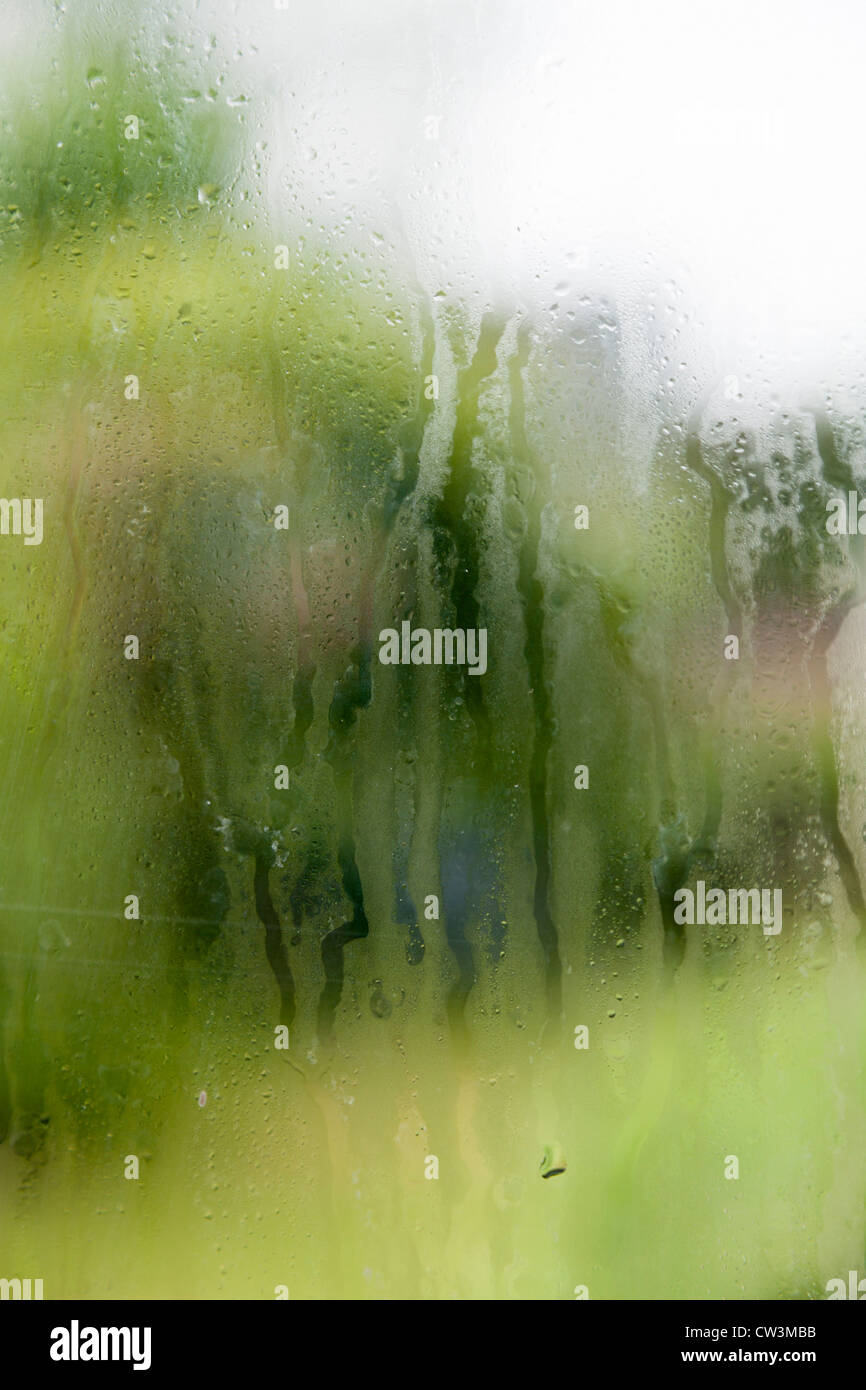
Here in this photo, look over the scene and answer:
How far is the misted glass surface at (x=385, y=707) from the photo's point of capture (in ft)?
2.07

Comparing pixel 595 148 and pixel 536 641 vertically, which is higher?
pixel 595 148

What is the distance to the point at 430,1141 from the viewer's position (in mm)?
635

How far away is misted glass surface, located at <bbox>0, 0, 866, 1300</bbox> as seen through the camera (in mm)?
631

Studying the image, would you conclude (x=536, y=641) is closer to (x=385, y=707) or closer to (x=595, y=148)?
(x=385, y=707)

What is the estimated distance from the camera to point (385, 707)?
633 millimetres

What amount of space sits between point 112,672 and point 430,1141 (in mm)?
496

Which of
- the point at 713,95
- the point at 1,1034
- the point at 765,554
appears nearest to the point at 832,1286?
the point at 765,554
